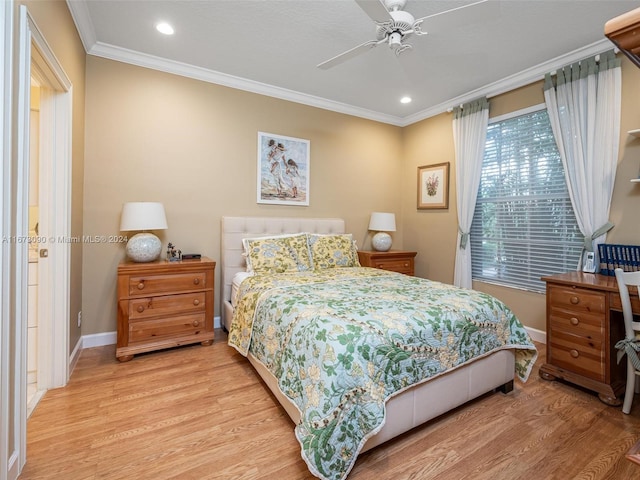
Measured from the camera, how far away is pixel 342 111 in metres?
4.21

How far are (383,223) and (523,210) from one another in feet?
5.21

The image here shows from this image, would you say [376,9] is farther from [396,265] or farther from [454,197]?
[396,265]

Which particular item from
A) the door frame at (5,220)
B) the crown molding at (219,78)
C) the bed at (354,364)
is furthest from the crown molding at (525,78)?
the door frame at (5,220)

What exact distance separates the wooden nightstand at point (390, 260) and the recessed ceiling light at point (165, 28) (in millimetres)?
3015

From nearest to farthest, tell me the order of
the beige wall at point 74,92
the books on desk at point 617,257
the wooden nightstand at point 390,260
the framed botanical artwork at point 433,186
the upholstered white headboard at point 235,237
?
the beige wall at point 74,92 < the books on desk at point 617,257 < the upholstered white headboard at point 235,237 < the wooden nightstand at point 390,260 < the framed botanical artwork at point 433,186

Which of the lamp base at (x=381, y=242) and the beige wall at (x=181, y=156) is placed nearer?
the beige wall at (x=181, y=156)

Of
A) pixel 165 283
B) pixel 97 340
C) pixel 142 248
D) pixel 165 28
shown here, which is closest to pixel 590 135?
pixel 165 28

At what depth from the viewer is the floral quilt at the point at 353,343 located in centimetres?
140

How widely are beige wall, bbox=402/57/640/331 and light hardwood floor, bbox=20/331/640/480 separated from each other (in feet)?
4.09

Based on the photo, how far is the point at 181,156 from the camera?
3244mm

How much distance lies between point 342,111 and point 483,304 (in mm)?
3156

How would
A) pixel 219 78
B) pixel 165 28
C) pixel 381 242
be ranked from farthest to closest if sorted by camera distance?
pixel 381 242
pixel 219 78
pixel 165 28

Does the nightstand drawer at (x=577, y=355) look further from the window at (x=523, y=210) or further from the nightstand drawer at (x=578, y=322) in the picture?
the window at (x=523, y=210)

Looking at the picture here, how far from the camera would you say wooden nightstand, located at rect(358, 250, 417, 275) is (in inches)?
154
